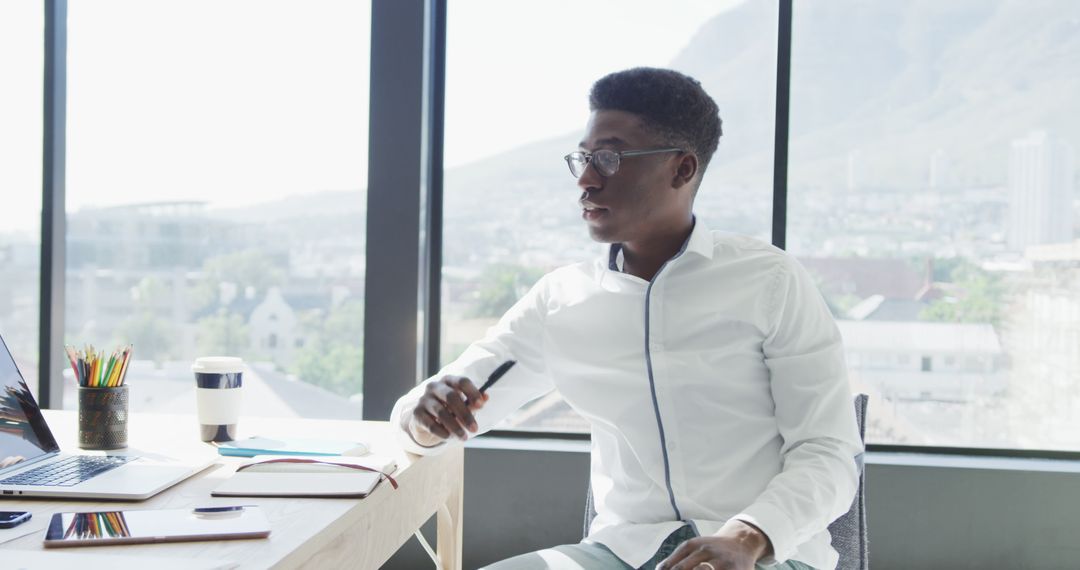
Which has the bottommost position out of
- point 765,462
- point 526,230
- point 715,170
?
point 765,462

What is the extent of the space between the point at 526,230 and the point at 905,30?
1.19m

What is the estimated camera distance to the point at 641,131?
5.12ft

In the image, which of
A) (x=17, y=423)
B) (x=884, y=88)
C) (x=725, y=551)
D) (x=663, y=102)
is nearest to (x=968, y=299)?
(x=884, y=88)

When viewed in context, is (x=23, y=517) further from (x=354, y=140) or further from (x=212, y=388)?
(x=354, y=140)

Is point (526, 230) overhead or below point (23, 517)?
overhead

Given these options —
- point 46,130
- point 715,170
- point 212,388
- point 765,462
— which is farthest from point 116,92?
point 765,462

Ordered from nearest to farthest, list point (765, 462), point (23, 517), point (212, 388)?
point (23, 517), point (765, 462), point (212, 388)

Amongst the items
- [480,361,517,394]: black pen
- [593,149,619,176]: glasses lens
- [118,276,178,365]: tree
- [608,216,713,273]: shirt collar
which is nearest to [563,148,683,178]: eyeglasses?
[593,149,619,176]: glasses lens

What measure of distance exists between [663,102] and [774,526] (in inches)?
28.5

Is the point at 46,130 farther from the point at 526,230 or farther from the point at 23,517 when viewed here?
the point at 23,517

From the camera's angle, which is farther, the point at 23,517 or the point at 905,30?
the point at 905,30

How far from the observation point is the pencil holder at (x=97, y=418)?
1452 millimetres

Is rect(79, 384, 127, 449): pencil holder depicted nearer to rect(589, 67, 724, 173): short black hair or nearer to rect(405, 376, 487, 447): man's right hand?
rect(405, 376, 487, 447): man's right hand

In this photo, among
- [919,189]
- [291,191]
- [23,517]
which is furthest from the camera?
[291,191]
